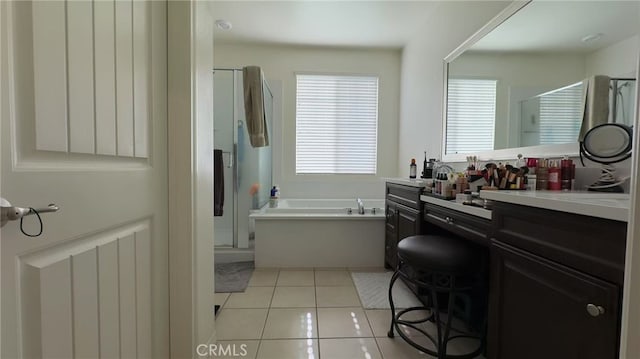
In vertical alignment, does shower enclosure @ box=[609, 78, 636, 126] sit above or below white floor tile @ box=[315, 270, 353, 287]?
above

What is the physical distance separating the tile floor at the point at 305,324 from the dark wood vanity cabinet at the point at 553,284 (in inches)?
25.2

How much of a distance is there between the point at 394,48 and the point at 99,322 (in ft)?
12.8

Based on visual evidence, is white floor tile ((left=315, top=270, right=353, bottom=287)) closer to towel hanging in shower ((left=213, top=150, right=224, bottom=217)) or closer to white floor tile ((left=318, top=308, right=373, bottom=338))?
white floor tile ((left=318, top=308, right=373, bottom=338))

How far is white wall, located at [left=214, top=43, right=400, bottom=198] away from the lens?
3670 mm

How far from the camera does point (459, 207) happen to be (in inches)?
56.6

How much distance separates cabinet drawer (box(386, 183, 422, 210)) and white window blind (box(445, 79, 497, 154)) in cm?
56

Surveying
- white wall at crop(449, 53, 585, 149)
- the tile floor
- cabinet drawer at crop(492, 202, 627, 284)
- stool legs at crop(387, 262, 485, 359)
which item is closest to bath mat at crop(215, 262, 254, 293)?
the tile floor

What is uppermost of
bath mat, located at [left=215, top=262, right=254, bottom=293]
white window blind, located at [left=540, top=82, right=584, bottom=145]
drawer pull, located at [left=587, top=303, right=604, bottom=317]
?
white window blind, located at [left=540, top=82, right=584, bottom=145]

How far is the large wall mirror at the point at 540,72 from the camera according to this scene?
3.84 ft

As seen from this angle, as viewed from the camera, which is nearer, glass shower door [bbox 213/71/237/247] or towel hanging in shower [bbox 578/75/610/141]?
towel hanging in shower [bbox 578/75/610/141]

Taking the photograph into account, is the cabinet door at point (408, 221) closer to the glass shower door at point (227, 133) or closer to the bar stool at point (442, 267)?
the bar stool at point (442, 267)

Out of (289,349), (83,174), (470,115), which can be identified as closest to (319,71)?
(470,115)

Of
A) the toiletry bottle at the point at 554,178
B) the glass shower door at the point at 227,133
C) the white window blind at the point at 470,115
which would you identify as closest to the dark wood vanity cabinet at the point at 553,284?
the toiletry bottle at the point at 554,178

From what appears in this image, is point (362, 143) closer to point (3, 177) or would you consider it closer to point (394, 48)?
point (394, 48)
